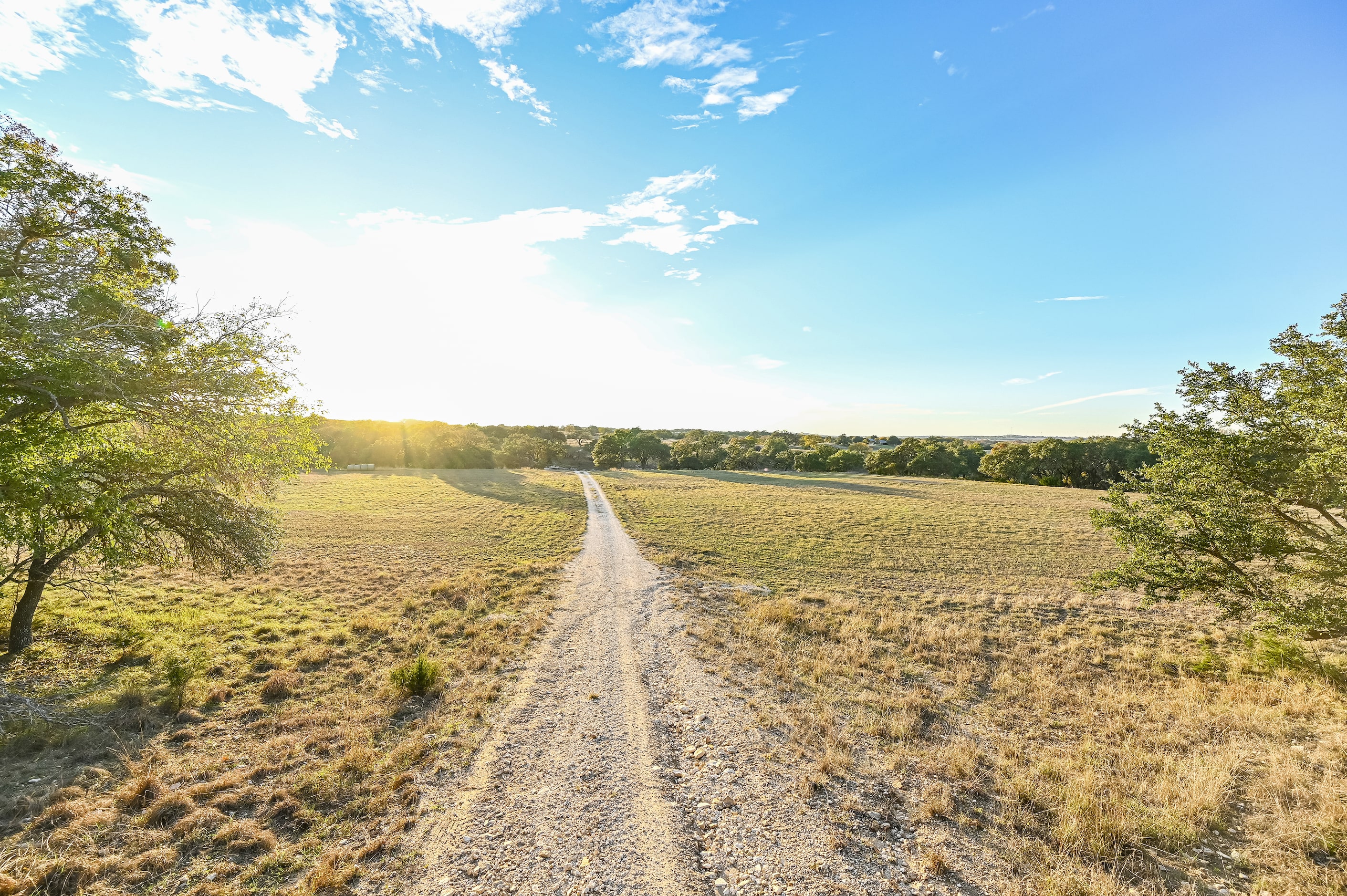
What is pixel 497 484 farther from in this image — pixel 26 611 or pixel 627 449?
pixel 26 611

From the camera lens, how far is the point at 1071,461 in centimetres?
9019

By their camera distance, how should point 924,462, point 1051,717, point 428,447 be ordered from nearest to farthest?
point 1051,717 → point 428,447 → point 924,462

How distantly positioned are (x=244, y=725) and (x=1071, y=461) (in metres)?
119

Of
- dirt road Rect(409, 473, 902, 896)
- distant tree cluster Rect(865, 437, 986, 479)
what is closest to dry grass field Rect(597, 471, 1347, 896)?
dirt road Rect(409, 473, 902, 896)

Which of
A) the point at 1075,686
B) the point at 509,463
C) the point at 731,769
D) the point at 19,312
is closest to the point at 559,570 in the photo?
the point at 731,769

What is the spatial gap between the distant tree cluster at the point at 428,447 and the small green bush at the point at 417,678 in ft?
299

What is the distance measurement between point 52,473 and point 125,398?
1841 millimetres

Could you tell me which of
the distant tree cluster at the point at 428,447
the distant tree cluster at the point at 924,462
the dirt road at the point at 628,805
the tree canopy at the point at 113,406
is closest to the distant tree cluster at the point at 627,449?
the distant tree cluster at the point at 428,447

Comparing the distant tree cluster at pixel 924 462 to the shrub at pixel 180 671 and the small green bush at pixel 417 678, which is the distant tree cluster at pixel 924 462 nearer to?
→ the small green bush at pixel 417 678

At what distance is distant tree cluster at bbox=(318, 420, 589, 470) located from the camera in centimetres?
9912

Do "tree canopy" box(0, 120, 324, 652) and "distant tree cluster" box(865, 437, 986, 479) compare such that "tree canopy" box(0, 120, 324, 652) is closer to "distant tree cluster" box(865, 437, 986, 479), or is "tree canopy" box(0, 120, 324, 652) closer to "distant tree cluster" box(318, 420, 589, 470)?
"distant tree cluster" box(318, 420, 589, 470)

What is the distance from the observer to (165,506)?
1223 cm

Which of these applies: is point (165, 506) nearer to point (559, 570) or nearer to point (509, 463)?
point (559, 570)

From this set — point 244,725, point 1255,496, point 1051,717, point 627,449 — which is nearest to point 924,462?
point 627,449
